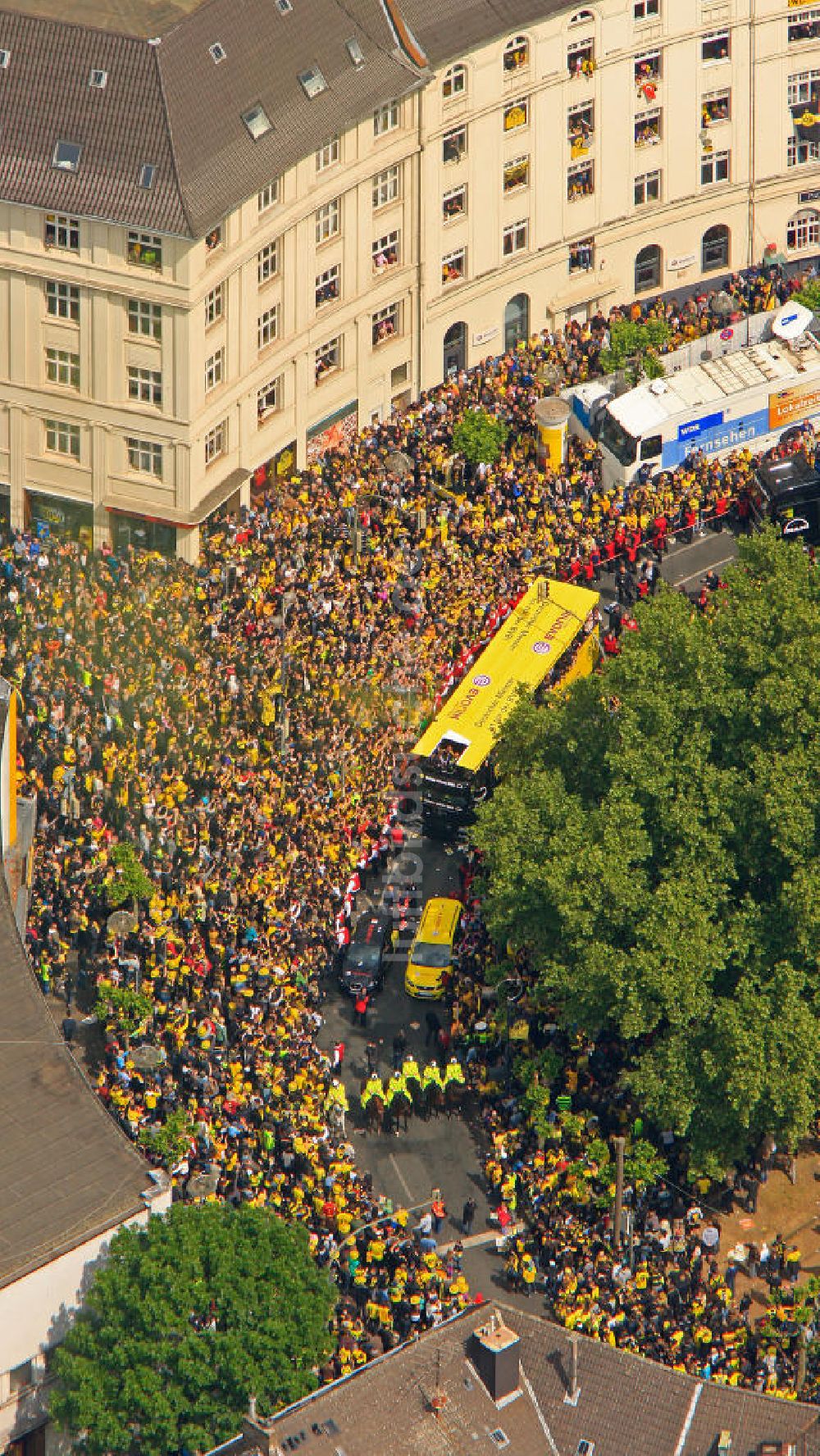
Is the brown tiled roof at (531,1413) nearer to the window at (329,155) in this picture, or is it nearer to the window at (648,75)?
the window at (329,155)

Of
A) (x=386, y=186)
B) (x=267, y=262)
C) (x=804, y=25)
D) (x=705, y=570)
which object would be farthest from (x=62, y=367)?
(x=804, y=25)

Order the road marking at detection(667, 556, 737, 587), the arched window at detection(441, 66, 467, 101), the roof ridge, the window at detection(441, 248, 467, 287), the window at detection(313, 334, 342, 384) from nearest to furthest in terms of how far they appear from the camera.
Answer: the roof ridge
the road marking at detection(667, 556, 737, 587)
the arched window at detection(441, 66, 467, 101)
the window at detection(313, 334, 342, 384)
the window at detection(441, 248, 467, 287)

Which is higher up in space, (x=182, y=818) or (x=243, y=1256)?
(x=182, y=818)

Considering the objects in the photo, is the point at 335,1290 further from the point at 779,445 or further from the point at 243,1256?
the point at 779,445

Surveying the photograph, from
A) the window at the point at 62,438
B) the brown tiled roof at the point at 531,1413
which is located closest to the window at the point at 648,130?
the window at the point at 62,438

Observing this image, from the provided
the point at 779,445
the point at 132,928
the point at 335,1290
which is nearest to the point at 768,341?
the point at 779,445

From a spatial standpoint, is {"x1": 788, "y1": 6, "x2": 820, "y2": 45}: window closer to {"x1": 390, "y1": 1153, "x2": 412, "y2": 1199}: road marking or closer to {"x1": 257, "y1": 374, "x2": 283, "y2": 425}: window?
{"x1": 257, "y1": 374, "x2": 283, "y2": 425}: window

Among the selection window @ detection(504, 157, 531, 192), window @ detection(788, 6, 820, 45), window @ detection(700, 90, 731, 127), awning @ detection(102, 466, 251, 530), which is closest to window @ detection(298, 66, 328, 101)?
window @ detection(504, 157, 531, 192)
